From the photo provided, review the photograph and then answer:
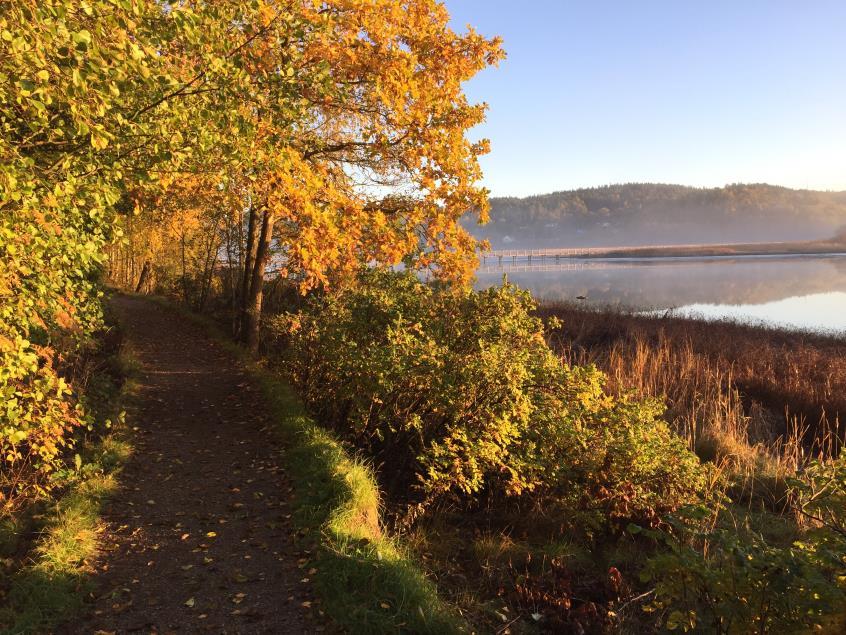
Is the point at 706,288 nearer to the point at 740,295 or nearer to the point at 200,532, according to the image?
the point at 740,295

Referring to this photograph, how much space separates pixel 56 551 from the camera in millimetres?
4773

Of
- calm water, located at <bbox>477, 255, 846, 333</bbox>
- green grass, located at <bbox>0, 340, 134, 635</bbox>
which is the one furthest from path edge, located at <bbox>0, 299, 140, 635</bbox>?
calm water, located at <bbox>477, 255, 846, 333</bbox>

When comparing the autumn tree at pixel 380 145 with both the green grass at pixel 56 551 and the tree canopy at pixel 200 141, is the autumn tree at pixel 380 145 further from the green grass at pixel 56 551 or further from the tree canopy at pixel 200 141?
the green grass at pixel 56 551

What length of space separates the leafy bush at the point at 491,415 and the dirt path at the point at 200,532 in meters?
1.68

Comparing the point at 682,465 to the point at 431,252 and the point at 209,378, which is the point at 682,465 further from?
the point at 209,378

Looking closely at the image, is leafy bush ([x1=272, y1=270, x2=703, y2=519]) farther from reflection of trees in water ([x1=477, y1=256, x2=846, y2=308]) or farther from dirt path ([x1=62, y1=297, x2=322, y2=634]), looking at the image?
reflection of trees in water ([x1=477, y1=256, x2=846, y2=308])

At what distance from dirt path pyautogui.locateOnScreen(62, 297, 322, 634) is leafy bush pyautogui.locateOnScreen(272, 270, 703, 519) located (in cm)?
168

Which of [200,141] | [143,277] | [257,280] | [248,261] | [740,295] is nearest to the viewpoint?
[200,141]

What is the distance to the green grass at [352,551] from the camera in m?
4.06

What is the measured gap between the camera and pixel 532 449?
21.2 ft

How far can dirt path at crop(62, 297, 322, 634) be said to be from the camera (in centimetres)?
432

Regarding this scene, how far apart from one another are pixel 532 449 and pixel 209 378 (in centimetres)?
832

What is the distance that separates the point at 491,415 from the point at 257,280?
9665mm

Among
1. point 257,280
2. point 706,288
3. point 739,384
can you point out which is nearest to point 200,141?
point 257,280
